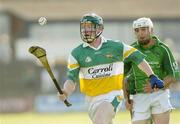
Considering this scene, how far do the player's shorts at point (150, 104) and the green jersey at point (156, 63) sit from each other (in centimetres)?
15

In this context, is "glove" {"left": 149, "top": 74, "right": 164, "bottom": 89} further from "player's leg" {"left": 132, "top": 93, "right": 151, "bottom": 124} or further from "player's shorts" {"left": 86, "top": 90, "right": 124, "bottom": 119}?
"player's leg" {"left": 132, "top": 93, "right": 151, "bottom": 124}

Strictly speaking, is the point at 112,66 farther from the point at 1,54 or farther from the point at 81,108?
the point at 1,54

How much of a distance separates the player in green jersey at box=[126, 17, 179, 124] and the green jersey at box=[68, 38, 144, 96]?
99cm

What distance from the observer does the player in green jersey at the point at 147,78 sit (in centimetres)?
1198

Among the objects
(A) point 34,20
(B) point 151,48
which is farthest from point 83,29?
(A) point 34,20

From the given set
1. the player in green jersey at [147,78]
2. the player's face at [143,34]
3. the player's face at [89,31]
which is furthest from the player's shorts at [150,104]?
the player's face at [89,31]

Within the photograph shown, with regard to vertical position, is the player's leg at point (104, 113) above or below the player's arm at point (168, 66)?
below

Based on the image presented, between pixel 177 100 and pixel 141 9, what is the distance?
1786 cm

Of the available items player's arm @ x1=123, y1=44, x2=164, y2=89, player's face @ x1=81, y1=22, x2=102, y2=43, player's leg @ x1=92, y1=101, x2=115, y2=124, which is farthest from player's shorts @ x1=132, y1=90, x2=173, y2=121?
player's face @ x1=81, y1=22, x2=102, y2=43

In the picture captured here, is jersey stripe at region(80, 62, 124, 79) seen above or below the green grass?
above

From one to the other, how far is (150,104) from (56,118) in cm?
1567

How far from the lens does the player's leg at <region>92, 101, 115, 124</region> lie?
10.7 metres

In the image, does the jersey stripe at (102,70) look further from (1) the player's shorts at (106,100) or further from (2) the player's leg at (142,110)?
(2) the player's leg at (142,110)

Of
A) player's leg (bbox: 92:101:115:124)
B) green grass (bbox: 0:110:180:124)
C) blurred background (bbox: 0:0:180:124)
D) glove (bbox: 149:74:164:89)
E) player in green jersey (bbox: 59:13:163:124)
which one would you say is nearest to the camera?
player's leg (bbox: 92:101:115:124)
